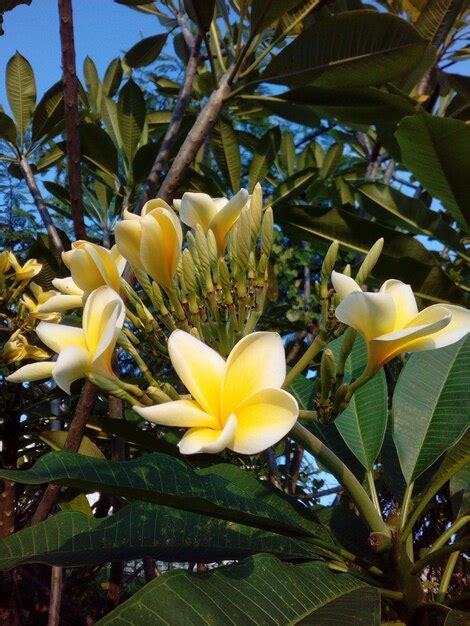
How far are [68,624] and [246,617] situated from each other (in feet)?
5.61

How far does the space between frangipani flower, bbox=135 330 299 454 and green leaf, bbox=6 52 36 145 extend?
1625 millimetres

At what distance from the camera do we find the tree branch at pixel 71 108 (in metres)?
1.18

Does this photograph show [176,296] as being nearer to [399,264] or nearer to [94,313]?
[94,313]

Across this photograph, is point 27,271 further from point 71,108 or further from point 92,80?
point 92,80

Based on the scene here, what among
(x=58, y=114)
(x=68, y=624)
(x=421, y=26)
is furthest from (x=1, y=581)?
Result: (x=421, y=26)

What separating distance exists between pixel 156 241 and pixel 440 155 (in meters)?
0.93

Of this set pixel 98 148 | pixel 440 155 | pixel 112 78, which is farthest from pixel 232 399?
pixel 112 78

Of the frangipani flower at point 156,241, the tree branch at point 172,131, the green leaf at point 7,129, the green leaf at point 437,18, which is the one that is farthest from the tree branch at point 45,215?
the green leaf at point 437,18

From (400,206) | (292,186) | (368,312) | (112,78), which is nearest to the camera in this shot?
(368,312)

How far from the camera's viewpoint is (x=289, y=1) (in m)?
1.53

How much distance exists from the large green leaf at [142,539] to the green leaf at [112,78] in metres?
2.23

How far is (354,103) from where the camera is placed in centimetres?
168

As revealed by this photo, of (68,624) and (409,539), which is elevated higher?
(409,539)

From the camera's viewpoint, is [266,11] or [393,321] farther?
[266,11]
